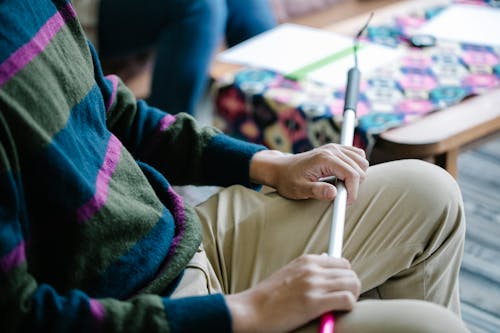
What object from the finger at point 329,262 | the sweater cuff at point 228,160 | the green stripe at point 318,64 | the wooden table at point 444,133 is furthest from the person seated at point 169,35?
the finger at point 329,262

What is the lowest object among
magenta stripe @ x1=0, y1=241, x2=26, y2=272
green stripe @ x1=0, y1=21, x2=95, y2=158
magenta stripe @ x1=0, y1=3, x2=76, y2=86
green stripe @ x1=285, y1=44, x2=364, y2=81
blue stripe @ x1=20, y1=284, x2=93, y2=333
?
green stripe @ x1=285, y1=44, x2=364, y2=81

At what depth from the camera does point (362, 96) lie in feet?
4.58

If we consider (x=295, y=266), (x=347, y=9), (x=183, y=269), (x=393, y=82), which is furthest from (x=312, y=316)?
(x=347, y=9)

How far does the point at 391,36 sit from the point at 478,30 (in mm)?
203

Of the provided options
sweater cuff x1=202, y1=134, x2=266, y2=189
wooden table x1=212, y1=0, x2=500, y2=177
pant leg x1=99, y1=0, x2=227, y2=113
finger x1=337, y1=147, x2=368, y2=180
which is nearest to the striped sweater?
sweater cuff x1=202, y1=134, x2=266, y2=189

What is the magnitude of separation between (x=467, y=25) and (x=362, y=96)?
0.45 m

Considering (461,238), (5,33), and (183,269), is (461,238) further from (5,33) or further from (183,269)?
(5,33)

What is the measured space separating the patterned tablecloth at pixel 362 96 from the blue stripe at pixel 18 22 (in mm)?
635

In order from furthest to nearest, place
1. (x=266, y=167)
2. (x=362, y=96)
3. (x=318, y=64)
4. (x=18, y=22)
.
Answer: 1. (x=318, y=64)
2. (x=362, y=96)
3. (x=266, y=167)
4. (x=18, y=22)

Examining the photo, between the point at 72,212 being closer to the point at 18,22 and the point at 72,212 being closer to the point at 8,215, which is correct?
the point at 8,215

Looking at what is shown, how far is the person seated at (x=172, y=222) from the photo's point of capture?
2.39 feet

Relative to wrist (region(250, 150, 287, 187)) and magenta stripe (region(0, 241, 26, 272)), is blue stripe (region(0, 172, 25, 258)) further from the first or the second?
wrist (region(250, 150, 287, 187))

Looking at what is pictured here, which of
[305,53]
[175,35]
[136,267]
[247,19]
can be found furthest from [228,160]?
[247,19]

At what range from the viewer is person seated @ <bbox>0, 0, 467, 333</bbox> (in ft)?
2.39
